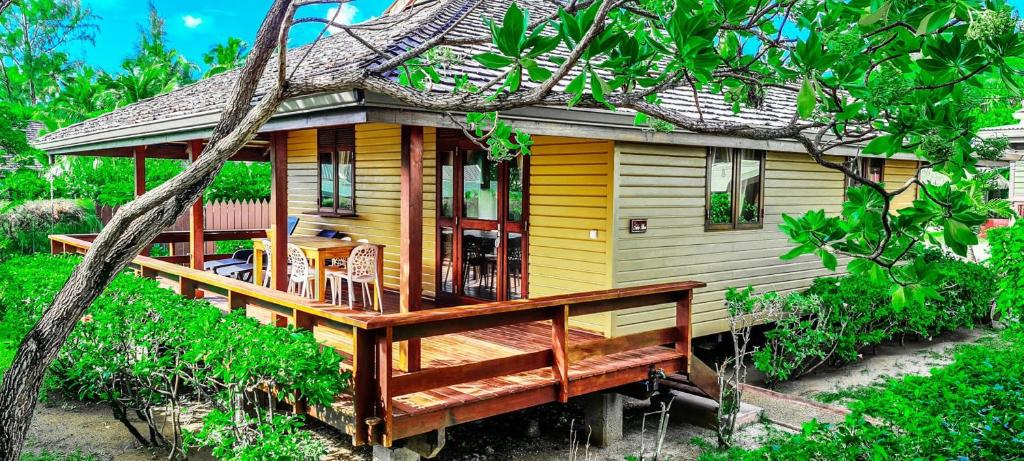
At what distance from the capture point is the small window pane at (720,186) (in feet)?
28.8

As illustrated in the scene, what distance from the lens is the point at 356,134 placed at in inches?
412

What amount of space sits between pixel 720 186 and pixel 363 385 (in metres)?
5.53

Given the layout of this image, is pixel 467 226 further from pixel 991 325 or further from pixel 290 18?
pixel 991 325

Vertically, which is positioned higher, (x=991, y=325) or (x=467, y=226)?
(x=467, y=226)

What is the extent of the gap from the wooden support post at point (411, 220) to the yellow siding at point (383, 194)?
3349 millimetres

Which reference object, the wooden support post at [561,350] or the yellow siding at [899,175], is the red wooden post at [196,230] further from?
the yellow siding at [899,175]

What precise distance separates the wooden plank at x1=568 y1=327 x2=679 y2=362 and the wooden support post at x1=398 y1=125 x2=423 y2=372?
1.36 metres

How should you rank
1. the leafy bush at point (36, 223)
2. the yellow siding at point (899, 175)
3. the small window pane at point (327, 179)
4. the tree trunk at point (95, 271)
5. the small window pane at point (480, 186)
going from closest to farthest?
the tree trunk at point (95, 271) < the small window pane at point (480, 186) < the small window pane at point (327, 179) < the yellow siding at point (899, 175) < the leafy bush at point (36, 223)

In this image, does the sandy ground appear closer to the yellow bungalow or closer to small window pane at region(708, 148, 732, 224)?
the yellow bungalow

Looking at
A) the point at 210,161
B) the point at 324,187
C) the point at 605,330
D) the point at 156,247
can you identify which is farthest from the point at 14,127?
the point at 210,161

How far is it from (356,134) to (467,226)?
266 cm

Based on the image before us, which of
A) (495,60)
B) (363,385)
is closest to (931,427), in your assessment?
(495,60)

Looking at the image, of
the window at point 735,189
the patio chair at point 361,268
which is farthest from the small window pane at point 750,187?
the patio chair at point 361,268

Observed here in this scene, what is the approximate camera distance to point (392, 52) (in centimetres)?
648
